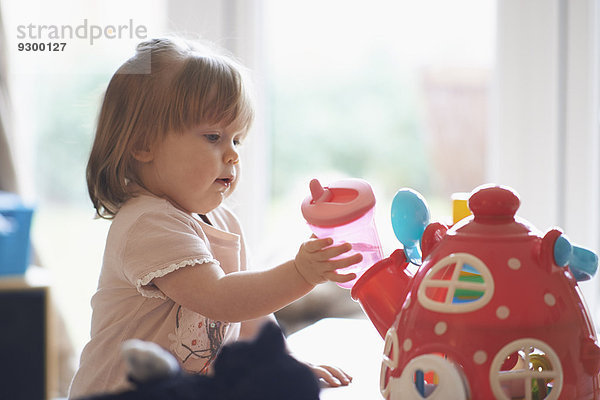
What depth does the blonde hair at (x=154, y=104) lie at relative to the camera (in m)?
0.87

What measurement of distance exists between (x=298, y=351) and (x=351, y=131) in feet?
3.16

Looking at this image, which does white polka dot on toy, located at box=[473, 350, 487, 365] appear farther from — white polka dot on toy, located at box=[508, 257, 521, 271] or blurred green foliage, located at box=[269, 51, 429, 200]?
blurred green foliage, located at box=[269, 51, 429, 200]

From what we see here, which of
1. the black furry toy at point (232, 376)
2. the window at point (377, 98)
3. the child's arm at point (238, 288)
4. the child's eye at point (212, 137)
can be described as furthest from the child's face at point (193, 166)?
the window at point (377, 98)

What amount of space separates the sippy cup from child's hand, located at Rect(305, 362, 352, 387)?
5.5 inches

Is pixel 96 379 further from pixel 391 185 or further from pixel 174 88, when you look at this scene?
pixel 391 185

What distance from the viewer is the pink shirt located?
2.63ft

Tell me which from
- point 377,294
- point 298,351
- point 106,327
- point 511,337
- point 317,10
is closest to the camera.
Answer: point 511,337

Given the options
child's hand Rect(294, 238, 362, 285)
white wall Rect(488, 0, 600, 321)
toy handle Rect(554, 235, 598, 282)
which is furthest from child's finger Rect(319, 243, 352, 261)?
white wall Rect(488, 0, 600, 321)

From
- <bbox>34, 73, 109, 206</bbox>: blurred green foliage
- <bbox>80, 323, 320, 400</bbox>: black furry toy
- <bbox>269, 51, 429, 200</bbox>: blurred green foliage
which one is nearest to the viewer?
<bbox>80, 323, 320, 400</bbox>: black furry toy

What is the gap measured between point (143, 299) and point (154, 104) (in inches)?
9.8

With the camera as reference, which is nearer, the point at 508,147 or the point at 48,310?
the point at 48,310

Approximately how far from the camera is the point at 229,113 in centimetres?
89

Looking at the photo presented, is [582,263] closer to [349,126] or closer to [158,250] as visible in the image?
[158,250]

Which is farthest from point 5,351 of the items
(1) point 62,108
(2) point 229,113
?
(1) point 62,108
